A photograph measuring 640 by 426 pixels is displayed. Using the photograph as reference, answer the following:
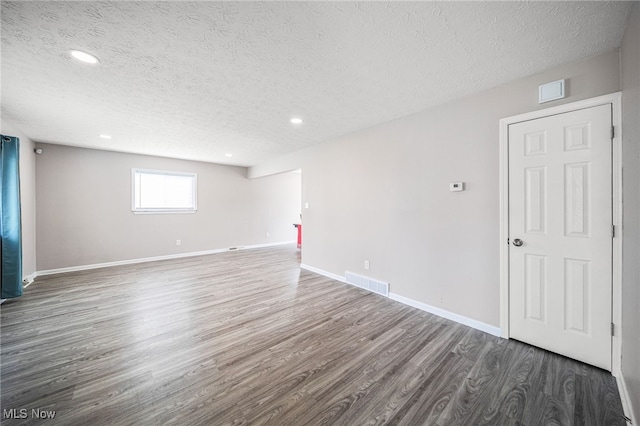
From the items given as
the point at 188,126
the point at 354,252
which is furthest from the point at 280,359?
the point at 188,126

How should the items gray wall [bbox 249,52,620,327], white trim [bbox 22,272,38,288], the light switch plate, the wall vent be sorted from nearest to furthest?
the light switch plate
gray wall [bbox 249,52,620,327]
the wall vent
white trim [bbox 22,272,38,288]

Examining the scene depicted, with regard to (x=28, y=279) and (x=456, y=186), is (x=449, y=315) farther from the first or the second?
(x=28, y=279)

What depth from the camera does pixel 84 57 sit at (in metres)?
1.84

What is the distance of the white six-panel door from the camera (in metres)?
1.78

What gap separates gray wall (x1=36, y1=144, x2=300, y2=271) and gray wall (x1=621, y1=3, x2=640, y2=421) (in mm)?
7085

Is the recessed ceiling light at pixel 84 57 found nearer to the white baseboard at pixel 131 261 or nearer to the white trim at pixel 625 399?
the white trim at pixel 625 399

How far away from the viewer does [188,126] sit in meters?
3.47

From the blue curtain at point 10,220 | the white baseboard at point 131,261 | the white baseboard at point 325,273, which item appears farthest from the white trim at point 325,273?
the blue curtain at point 10,220

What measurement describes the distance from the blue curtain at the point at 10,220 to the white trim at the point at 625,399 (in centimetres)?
611

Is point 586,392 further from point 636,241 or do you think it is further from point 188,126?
point 188,126

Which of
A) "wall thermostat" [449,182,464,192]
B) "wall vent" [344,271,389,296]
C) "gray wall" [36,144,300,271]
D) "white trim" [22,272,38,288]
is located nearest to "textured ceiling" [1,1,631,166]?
"wall thermostat" [449,182,464,192]

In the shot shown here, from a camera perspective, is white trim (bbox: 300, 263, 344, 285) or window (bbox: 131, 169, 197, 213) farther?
window (bbox: 131, 169, 197, 213)

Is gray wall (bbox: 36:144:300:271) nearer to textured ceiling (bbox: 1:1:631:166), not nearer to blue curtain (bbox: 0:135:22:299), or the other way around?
blue curtain (bbox: 0:135:22:299)

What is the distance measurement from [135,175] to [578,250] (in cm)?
732
